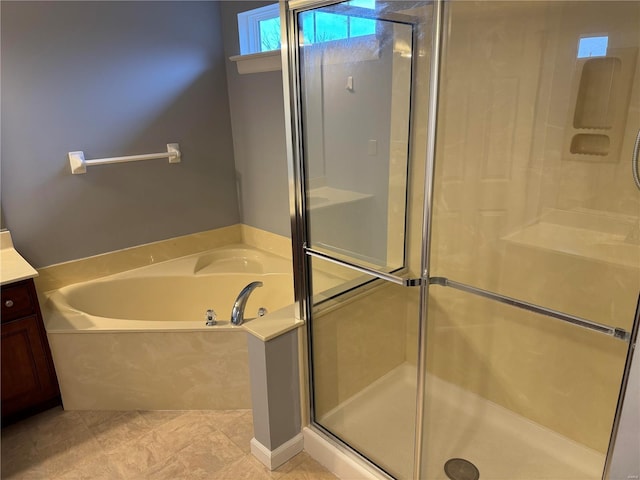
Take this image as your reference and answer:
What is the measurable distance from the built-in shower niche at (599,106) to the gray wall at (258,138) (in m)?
1.57

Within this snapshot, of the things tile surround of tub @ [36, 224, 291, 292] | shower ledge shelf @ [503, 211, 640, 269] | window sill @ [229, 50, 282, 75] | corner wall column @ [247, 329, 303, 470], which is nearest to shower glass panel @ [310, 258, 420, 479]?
corner wall column @ [247, 329, 303, 470]

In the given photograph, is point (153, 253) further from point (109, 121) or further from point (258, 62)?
point (258, 62)

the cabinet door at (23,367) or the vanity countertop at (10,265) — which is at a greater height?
the vanity countertop at (10,265)

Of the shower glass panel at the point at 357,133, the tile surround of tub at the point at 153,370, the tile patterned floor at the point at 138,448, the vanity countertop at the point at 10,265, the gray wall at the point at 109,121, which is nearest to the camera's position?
the shower glass panel at the point at 357,133

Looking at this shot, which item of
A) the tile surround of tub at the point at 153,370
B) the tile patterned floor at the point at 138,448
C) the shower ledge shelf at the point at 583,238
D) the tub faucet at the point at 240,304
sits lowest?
the tile patterned floor at the point at 138,448

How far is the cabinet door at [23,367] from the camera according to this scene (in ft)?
6.80

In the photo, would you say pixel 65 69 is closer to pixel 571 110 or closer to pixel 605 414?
pixel 571 110

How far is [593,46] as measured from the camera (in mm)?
1535

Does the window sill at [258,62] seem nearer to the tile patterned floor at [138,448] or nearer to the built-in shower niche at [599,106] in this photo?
the built-in shower niche at [599,106]

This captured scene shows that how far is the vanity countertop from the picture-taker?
2.04 metres

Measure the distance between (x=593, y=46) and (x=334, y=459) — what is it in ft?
5.94

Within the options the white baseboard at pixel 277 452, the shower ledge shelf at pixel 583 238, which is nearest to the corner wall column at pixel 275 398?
the white baseboard at pixel 277 452

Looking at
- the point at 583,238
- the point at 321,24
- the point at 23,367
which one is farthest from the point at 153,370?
the point at 583,238

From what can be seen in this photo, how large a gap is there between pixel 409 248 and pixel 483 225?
1.11ft
